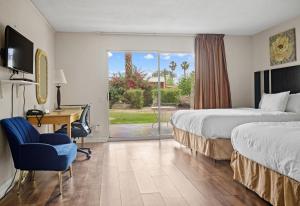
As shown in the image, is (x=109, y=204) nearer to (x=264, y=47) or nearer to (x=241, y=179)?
(x=241, y=179)

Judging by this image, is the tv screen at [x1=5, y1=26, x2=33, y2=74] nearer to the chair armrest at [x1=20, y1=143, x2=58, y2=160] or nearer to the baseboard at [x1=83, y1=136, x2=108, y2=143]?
the chair armrest at [x1=20, y1=143, x2=58, y2=160]

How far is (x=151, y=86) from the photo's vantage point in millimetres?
6414

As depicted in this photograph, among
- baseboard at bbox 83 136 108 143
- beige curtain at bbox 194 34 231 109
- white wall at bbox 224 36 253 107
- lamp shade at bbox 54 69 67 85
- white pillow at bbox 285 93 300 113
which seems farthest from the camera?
white wall at bbox 224 36 253 107

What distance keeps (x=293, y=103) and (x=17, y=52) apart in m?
4.33

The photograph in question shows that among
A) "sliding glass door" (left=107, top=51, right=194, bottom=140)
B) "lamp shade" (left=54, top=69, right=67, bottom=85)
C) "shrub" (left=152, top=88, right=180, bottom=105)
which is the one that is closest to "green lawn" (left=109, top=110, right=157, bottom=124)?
"sliding glass door" (left=107, top=51, right=194, bottom=140)

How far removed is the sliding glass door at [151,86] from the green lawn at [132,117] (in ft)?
0.08

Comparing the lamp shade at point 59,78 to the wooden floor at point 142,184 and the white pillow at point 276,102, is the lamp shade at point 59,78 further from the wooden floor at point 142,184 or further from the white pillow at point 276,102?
the white pillow at point 276,102

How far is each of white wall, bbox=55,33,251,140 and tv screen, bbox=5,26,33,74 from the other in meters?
2.29

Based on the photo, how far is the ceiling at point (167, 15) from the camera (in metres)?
4.06

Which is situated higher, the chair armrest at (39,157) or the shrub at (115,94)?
the shrub at (115,94)

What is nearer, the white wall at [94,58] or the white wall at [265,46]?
the white wall at [265,46]

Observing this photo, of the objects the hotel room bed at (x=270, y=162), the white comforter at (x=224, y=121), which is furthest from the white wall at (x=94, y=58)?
the hotel room bed at (x=270, y=162)

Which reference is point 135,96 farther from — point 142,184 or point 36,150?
point 36,150

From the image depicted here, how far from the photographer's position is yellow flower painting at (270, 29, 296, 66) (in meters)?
5.08
